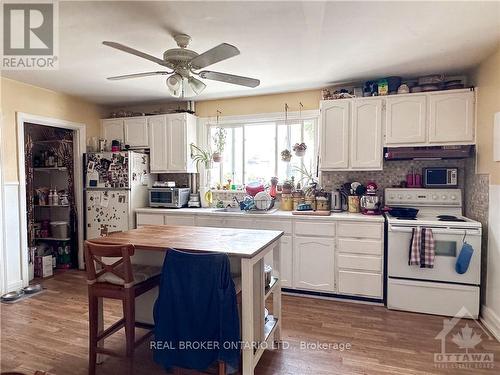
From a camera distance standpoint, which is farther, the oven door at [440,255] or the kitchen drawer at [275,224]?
the kitchen drawer at [275,224]

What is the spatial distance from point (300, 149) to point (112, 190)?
2.66 m

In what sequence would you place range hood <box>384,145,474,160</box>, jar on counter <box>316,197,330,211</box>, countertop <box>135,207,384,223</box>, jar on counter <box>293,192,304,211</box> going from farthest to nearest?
1. jar on counter <box>293,192,304,211</box>
2. jar on counter <box>316,197,330,211</box>
3. countertop <box>135,207,384,223</box>
4. range hood <box>384,145,474,160</box>

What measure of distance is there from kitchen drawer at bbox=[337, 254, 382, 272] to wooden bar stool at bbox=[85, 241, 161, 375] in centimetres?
207

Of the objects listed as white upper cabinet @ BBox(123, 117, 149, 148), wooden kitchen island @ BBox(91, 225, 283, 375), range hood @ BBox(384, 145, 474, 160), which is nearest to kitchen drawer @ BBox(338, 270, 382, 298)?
wooden kitchen island @ BBox(91, 225, 283, 375)

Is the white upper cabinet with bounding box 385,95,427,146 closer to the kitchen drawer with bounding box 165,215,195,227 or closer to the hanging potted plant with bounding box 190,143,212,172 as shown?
the hanging potted plant with bounding box 190,143,212,172

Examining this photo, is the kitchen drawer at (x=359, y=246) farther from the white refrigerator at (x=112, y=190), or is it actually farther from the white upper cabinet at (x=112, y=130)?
the white upper cabinet at (x=112, y=130)

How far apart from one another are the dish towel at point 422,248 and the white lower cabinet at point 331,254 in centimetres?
31

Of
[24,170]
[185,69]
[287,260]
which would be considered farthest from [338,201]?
[24,170]

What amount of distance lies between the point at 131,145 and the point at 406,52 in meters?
3.70

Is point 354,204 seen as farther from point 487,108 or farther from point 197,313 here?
point 197,313

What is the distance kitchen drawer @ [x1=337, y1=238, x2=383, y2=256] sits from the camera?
309cm

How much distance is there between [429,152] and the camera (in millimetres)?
3148

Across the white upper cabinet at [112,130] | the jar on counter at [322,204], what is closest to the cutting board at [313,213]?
A: the jar on counter at [322,204]

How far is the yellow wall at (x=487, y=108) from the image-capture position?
102 inches
